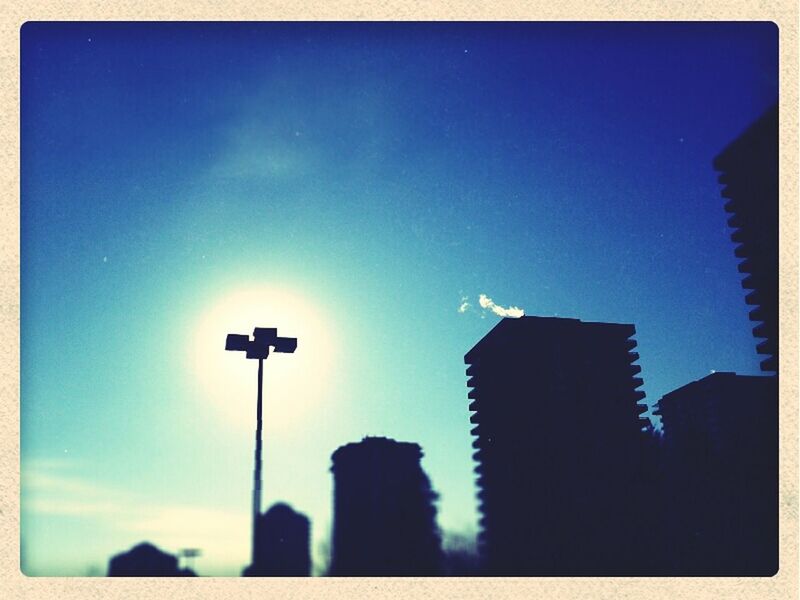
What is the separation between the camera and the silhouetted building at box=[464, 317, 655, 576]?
98125 millimetres

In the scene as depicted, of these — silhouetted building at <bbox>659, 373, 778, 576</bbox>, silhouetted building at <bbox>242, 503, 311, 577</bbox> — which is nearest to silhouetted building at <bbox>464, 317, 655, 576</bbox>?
silhouetted building at <bbox>659, 373, 778, 576</bbox>

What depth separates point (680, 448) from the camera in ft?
233

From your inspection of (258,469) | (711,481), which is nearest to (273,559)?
(258,469)

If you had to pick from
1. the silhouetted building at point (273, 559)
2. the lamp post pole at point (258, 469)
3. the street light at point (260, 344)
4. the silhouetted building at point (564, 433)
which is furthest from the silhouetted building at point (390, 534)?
the silhouetted building at point (564, 433)

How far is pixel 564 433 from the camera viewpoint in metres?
107

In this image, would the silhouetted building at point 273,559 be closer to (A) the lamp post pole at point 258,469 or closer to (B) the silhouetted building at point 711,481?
(A) the lamp post pole at point 258,469

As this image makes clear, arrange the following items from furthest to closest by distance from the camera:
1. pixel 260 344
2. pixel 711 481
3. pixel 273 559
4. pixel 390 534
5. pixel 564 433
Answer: pixel 564 433 → pixel 711 481 → pixel 260 344 → pixel 390 534 → pixel 273 559

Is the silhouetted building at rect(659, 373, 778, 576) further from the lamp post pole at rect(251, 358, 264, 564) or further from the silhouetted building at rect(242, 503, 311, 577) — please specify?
the silhouetted building at rect(242, 503, 311, 577)

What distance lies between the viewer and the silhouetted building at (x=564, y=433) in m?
98.1

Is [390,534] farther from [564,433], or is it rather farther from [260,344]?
[564,433]
